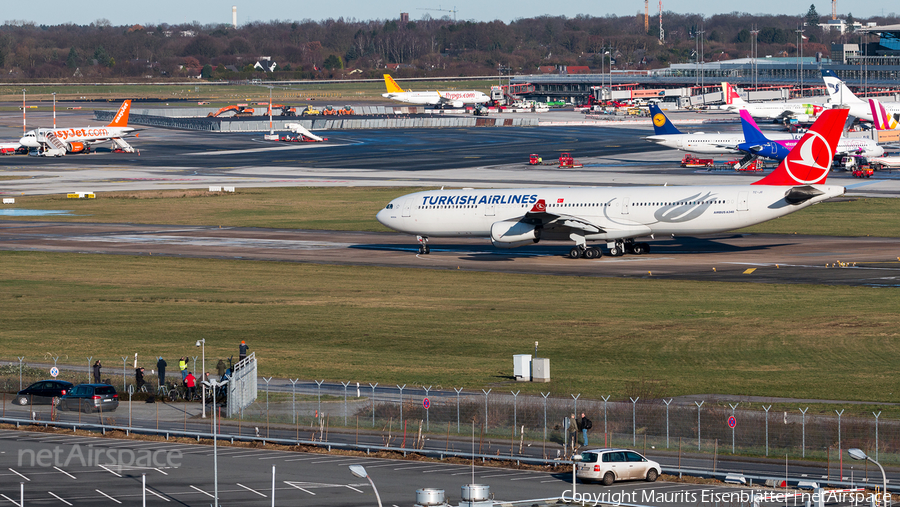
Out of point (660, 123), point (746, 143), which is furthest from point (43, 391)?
point (660, 123)

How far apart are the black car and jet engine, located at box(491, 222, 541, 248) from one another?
3996cm

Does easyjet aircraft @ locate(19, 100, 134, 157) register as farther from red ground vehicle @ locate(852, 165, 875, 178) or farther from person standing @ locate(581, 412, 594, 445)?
person standing @ locate(581, 412, 594, 445)

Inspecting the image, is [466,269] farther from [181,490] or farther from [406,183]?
[406,183]

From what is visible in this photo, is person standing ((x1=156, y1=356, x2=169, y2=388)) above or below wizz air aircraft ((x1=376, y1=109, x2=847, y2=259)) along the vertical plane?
below

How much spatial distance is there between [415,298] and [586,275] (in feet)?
42.1

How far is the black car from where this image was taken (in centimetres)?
4022

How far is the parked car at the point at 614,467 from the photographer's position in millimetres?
30297

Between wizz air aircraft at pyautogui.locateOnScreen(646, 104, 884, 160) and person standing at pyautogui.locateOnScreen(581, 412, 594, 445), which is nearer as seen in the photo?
person standing at pyautogui.locateOnScreen(581, 412, 594, 445)

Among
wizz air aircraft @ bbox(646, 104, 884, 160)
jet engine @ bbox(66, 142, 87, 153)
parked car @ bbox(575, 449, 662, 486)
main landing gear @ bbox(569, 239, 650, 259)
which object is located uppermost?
jet engine @ bbox(66, 142, 87, 153)

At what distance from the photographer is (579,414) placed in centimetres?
3491

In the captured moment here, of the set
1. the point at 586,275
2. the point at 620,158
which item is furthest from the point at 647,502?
the point at 620,158

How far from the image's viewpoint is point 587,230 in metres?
76.6

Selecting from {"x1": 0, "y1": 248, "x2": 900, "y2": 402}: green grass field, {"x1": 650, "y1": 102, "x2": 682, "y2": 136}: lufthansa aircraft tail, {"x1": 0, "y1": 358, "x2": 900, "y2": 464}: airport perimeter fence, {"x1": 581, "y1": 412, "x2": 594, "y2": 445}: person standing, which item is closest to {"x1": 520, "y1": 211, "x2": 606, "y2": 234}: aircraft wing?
{"x1": 0, "y1": 248, "x2": 900, "y2": 402}: green grass field

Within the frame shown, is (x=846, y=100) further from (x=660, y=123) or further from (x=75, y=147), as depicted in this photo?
(x=75, y=147)
